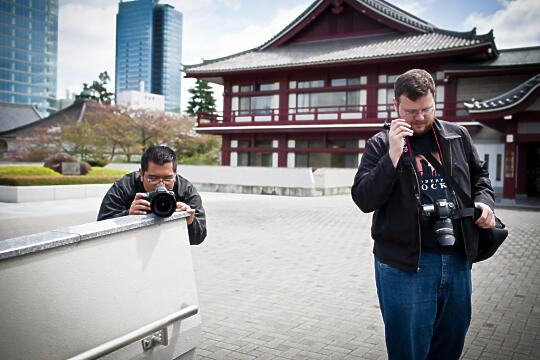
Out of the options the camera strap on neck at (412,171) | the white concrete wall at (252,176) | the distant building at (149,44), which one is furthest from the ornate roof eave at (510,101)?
the distant building at (149,44)

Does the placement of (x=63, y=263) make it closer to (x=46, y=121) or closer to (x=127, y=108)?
(x=127, y=108)

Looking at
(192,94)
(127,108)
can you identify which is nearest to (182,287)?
(127,108)

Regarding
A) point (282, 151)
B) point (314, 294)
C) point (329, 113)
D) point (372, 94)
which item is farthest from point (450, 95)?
point (314, 294)

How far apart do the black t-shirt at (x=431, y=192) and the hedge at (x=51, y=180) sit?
14.4 metres

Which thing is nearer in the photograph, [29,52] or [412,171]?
[412,171]

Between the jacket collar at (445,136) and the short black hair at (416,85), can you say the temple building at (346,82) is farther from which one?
the short black hair at (416,85)

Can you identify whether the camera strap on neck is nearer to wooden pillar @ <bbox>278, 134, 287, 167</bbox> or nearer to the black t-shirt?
the black t-shirt

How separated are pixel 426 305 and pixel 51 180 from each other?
1488 centimetres

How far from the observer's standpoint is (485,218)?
82.8 inches

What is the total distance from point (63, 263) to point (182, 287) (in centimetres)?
77

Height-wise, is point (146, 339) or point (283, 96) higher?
point (283, 96)

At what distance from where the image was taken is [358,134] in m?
22.8

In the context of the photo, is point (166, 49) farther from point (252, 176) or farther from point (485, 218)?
point (485, 218)

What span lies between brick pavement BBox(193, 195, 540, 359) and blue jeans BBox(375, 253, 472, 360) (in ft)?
4.09
